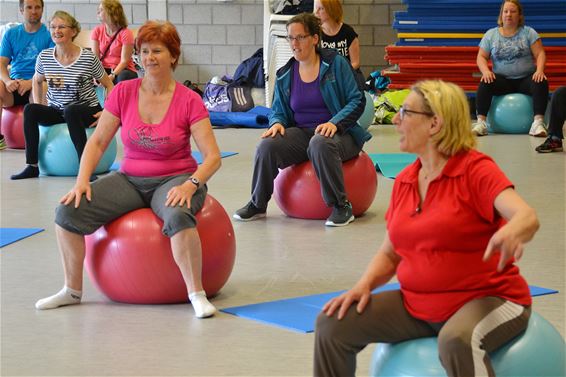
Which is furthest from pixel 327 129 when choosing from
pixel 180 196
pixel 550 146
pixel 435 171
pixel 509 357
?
pixel 550 146

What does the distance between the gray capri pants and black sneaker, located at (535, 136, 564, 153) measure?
4448mm

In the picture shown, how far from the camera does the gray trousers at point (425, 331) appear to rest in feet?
6.93

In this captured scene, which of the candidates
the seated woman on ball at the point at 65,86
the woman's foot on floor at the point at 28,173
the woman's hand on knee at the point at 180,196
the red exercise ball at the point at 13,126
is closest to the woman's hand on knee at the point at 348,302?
the woman's hand on knee at the point at 180,196

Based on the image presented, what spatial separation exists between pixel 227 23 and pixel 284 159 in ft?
20.7

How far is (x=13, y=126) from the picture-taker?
7.87 m

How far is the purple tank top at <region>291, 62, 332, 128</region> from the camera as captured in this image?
16.4 feet

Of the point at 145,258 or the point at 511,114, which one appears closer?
the point at 145,258

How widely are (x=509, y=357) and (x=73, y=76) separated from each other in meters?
4.58

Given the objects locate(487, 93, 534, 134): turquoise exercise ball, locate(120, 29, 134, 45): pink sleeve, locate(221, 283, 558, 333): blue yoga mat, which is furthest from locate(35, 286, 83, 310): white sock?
locate(487, 93, 534, 134): turquoise exercise ball

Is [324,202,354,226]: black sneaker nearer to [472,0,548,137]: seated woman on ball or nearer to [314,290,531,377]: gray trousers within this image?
[314,290,531,377]: gray trousers

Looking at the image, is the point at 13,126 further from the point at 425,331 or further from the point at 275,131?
the point at 425,331

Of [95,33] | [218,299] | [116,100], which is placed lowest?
[218,299]

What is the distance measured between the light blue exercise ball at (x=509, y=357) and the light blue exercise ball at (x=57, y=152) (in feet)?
14.9

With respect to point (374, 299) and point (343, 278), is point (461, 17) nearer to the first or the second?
point (343, 278)
